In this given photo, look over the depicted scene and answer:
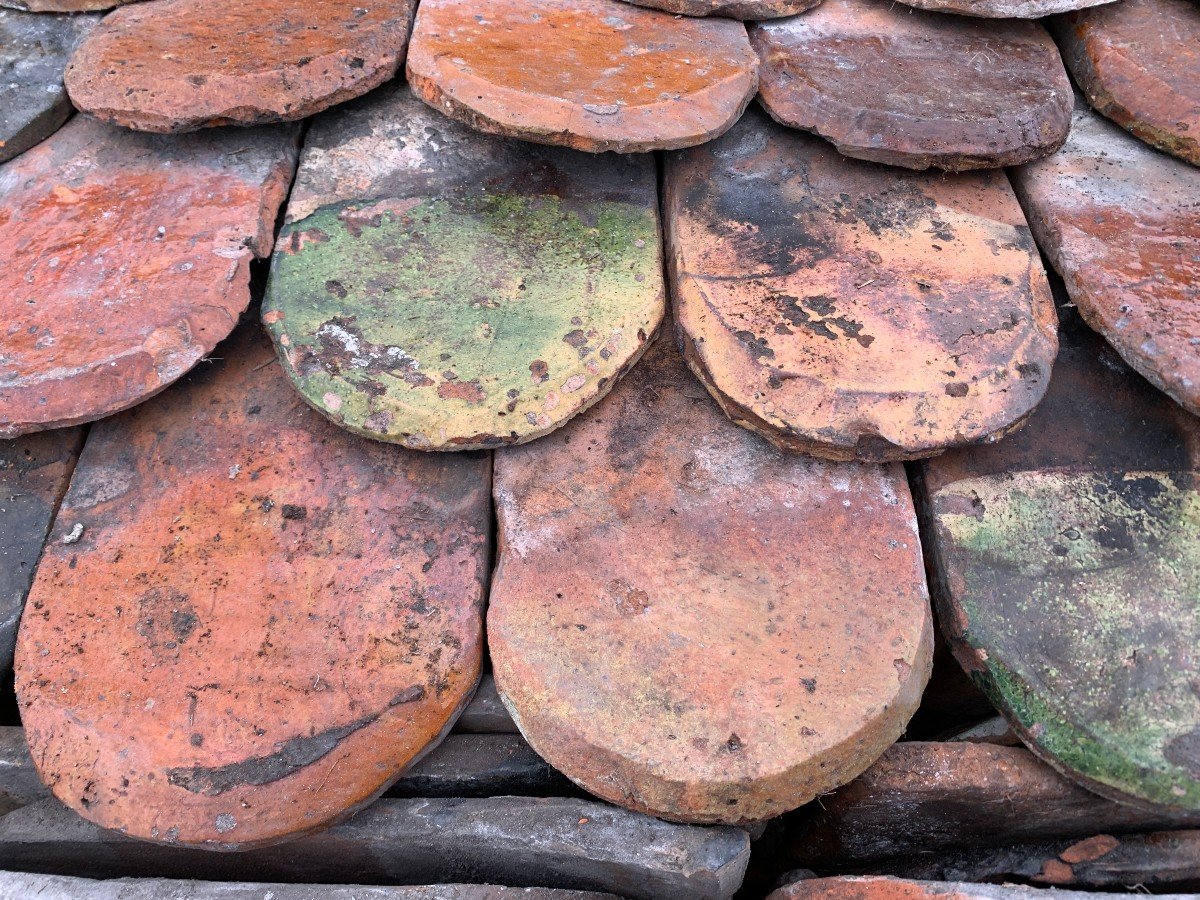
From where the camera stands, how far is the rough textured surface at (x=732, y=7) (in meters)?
2.02

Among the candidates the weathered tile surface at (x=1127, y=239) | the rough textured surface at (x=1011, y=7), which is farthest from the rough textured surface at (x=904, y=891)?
the rough textured surface at (x=1011, y=7)

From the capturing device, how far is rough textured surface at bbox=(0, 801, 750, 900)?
4.99 feet

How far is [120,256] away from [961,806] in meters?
2.05

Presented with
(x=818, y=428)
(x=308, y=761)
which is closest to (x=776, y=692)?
(x=818, y=428)

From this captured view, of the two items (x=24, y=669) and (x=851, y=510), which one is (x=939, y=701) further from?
(x=24, y=669)

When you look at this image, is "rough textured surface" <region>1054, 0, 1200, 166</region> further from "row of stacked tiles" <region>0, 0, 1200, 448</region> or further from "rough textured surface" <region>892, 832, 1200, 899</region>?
"rough textured surface" <region>892, 832, 1200, 899</region>

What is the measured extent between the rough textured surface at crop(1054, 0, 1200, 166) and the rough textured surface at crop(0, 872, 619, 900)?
2033 mm

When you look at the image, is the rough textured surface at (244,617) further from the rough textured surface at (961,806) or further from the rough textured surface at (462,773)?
the rough textured surface at (961,806)

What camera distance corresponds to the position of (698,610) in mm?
1606

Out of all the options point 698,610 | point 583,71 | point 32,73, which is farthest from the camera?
point 32,73

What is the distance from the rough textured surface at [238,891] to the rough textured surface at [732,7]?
75.1 inches

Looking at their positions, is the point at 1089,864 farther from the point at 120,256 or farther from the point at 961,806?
the point at 120,256

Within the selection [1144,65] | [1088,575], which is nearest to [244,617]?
[1088,575]

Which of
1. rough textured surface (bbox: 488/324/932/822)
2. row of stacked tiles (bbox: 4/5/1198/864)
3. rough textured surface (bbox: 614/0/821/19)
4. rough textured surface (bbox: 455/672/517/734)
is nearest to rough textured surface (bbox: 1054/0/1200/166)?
row of stacked tiles (bbox: 4/5/1198/864)
